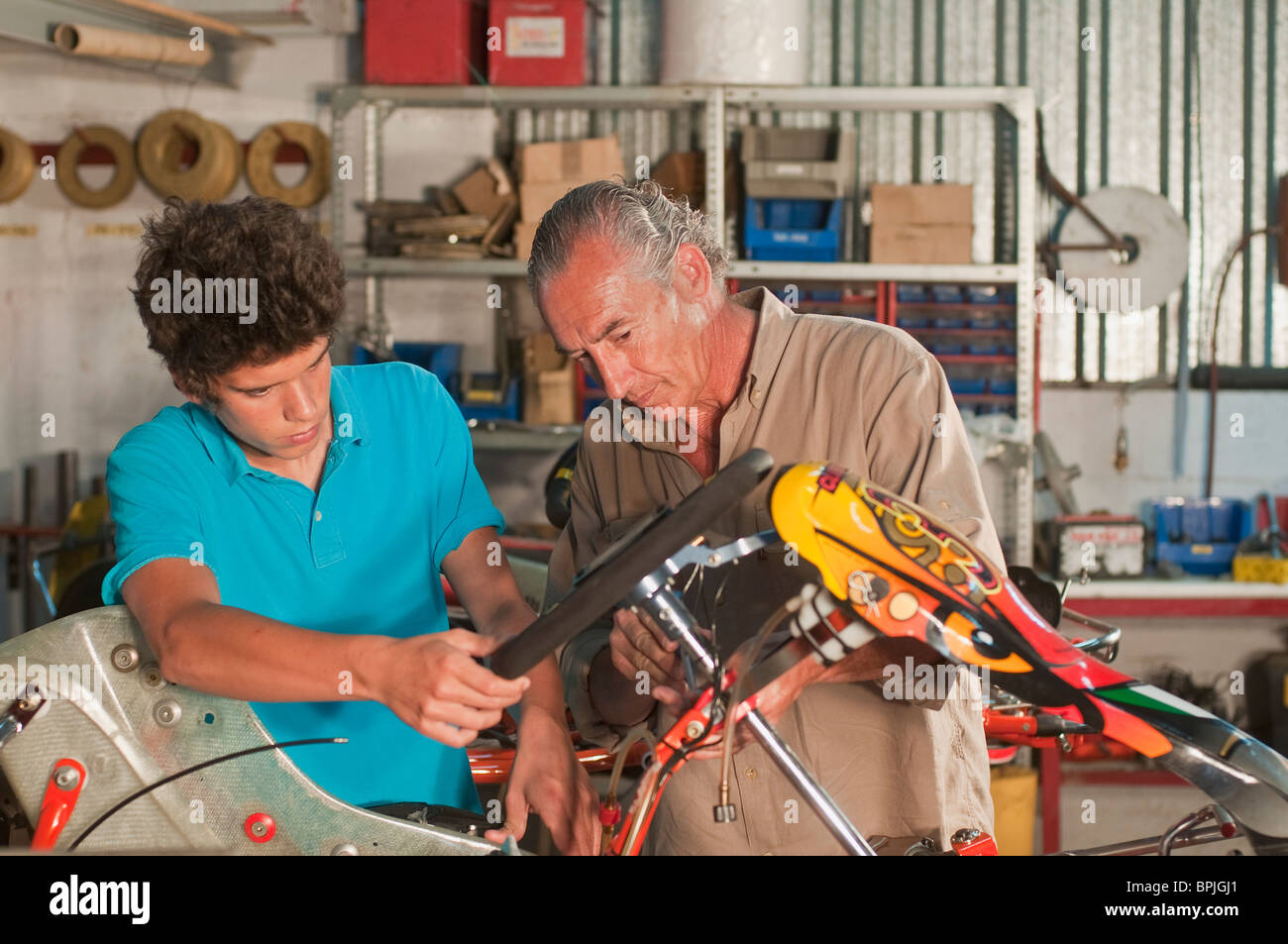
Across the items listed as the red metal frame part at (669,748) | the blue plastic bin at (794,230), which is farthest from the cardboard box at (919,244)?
the red metal frame part at (669,748)

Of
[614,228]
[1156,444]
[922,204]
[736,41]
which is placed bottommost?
[1156,444]

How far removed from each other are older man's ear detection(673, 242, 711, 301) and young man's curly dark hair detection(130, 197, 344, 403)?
46cm

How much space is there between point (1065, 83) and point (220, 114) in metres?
3.34

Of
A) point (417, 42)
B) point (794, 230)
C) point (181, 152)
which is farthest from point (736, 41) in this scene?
point (181, 152)

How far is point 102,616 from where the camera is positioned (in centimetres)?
108

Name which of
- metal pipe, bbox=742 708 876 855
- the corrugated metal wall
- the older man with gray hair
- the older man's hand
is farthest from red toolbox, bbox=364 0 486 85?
metal pipe, bbox=742 708 876 855

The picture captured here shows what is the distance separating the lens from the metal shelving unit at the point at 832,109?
3.81m

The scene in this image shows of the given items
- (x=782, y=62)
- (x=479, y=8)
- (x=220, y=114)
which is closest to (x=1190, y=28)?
(x=782, y=62)

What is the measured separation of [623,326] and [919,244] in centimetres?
271

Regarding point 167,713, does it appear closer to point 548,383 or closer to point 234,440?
point 234,440

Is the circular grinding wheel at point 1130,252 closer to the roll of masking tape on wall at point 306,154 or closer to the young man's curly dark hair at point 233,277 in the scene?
the roll of masking tape on wall at point 306,154

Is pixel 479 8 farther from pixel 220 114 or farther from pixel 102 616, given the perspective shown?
pixel 102 616

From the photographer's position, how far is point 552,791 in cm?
121

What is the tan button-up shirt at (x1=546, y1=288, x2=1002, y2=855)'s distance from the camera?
139 cm
